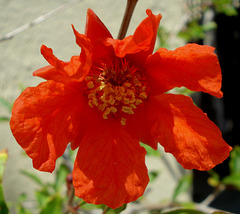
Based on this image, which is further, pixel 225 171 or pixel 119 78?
pixel 225 171

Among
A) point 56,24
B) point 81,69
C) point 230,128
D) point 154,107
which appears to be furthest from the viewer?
point 56,24

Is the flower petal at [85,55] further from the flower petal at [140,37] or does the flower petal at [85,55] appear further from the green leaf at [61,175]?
the green leaf at [61,175]

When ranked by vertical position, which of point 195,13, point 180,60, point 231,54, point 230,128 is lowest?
point 230,128

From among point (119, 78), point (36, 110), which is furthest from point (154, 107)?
point (36, 110)

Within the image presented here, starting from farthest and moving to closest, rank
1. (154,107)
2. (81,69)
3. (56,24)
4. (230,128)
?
(56,24) → (230,128) → (154,107) → (81,69)

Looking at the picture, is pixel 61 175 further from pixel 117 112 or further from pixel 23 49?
pixel 23 49

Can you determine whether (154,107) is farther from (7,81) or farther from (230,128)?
(7,81)

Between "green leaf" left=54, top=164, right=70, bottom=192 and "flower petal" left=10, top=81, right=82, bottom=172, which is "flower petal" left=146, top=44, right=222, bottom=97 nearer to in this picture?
"flower petal" left=10, top=81, right=82, bottom=172

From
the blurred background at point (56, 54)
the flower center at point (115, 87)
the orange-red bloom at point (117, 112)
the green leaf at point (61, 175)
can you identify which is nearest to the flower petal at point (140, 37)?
the orange-red bloom at point (117, 112)
